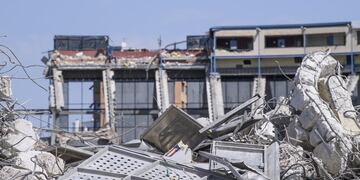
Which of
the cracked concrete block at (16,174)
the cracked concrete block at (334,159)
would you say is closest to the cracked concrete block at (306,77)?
the cracked concrete block at (334,159)

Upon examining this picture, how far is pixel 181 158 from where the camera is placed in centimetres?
775

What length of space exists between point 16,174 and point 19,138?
0.67 meters

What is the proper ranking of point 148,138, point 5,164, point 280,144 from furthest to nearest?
point 148,138 → point 280,144 → point 5,164

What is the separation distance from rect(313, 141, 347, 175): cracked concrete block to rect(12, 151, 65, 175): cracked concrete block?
2.37 m

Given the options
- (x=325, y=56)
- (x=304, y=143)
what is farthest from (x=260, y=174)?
(x=325, y=56)

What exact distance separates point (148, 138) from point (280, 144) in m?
1.38

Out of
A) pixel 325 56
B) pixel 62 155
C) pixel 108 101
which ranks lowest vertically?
pixel 108 101

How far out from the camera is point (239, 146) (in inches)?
292

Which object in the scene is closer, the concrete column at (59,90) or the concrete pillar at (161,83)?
the concrete column at (59,90)

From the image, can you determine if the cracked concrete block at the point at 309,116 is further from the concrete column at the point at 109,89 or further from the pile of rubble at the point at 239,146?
the concrete column at the point at 109,89

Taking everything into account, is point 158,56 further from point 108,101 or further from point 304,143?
point 304,143

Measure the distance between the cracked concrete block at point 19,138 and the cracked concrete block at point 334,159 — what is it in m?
2.68

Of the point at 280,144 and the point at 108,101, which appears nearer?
the point at 280,144

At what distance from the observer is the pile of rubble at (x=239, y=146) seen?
714cm
